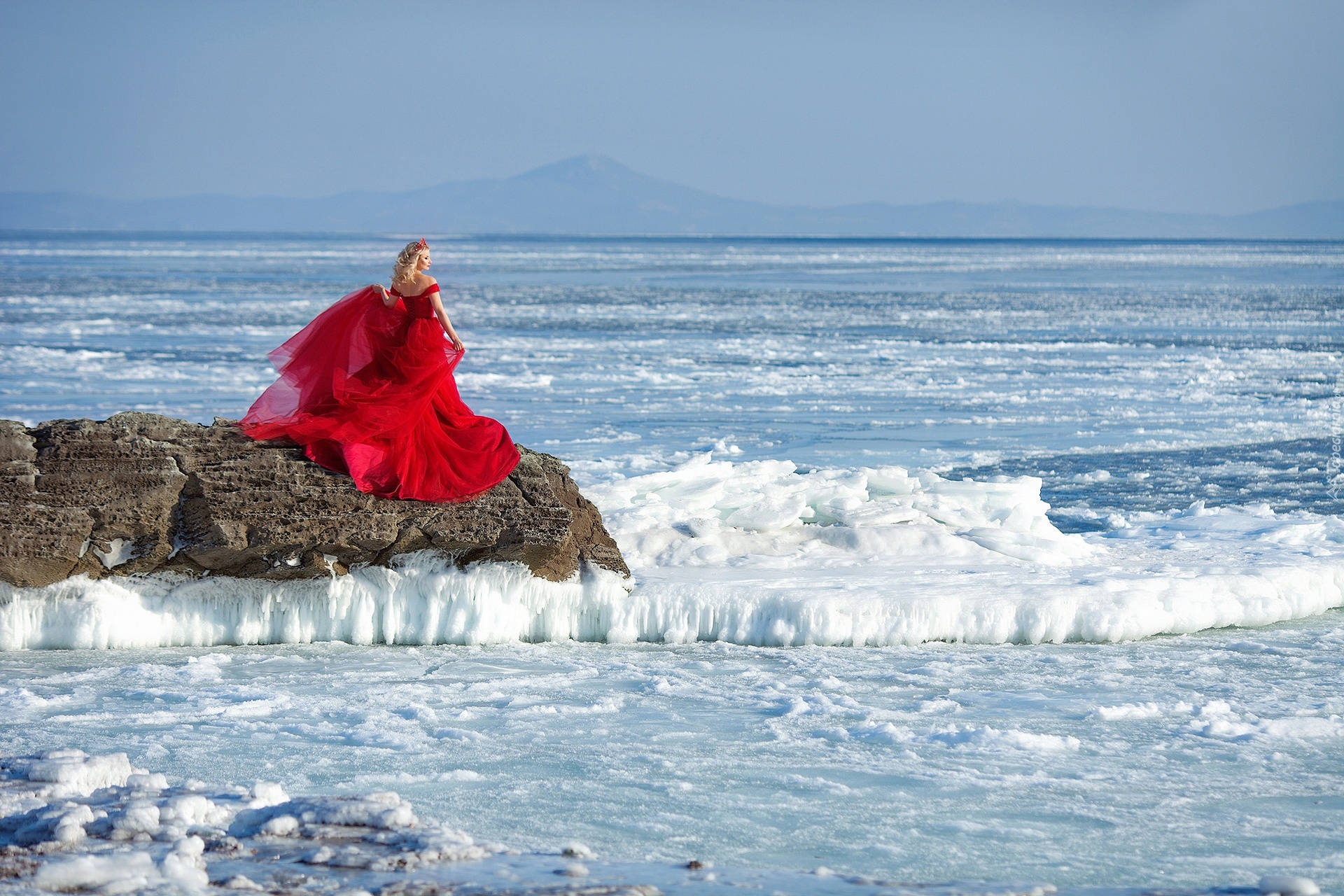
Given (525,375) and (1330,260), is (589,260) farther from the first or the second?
(525,375)

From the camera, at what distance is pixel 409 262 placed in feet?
21.7

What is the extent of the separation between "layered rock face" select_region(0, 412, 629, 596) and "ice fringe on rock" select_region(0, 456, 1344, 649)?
0.45 feet

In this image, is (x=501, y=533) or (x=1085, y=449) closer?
(x=501, y=533)

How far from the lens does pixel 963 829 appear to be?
4363mm

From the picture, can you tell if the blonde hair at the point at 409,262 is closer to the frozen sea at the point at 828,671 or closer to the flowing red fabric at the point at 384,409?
the flowing red fabric at the point at 384,409

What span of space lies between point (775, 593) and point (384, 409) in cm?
218

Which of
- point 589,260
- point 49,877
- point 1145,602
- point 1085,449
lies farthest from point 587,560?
point 589,260

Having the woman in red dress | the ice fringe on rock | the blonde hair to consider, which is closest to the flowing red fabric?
the woman in red dress

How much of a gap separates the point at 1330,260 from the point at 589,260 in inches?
1655

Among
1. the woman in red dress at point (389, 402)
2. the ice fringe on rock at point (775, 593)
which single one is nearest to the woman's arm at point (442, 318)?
the woman in red dress at point (389, 402)

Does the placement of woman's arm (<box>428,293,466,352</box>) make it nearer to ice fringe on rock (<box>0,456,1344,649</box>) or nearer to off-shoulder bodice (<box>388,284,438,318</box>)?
off-shoulder bodice (<box>388,284,438,318</box>)

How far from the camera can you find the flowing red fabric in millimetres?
6543

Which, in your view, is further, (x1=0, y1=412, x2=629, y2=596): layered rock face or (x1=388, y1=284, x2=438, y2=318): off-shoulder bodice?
(x1=388, y1=284, x2=438, y2=318): off-shoulder bodice

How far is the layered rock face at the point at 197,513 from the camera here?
627cm
